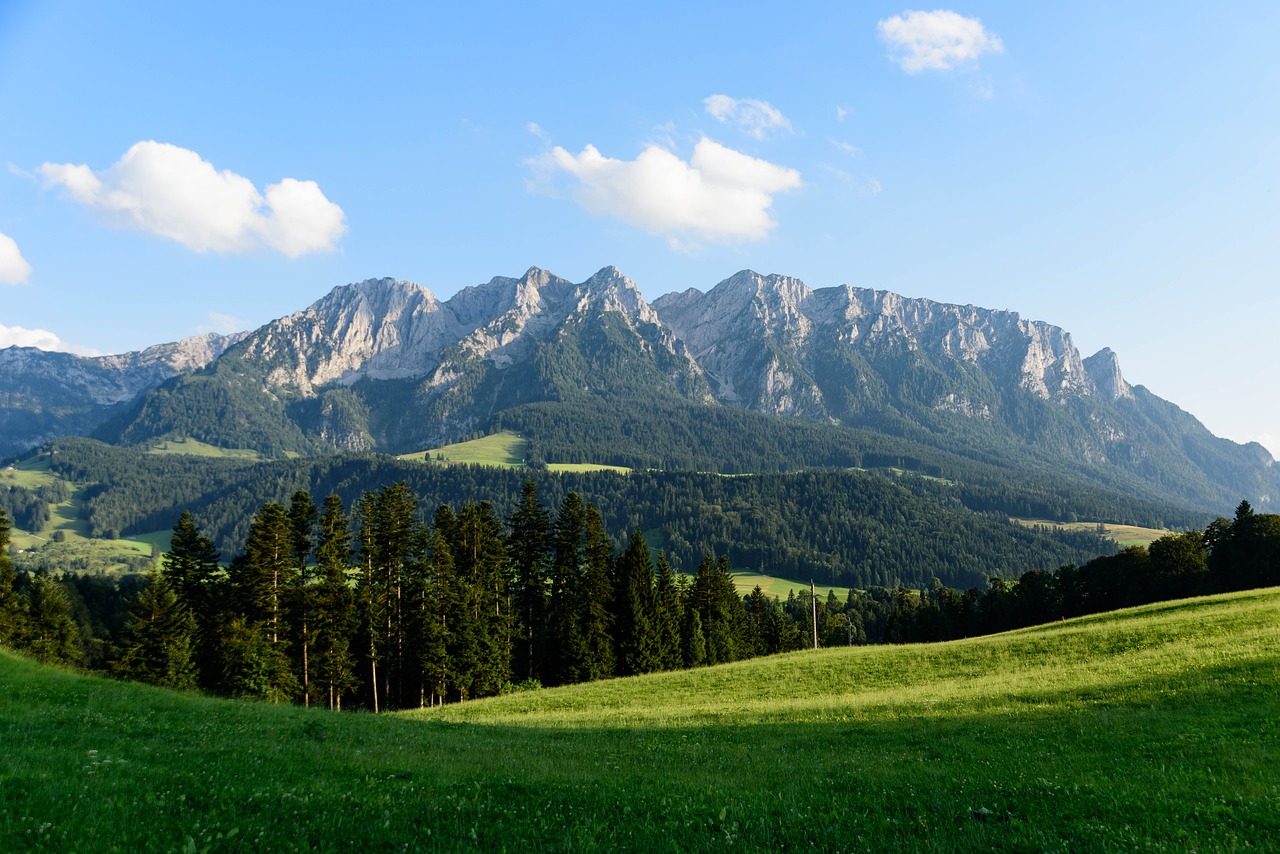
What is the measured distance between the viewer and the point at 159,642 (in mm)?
49406

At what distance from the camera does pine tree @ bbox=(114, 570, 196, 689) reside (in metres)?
48.2

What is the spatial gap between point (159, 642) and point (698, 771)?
49526 mm

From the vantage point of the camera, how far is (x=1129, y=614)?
171 feet

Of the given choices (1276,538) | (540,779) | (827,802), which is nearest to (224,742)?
(540,779)

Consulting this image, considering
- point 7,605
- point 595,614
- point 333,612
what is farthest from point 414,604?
point 7,605

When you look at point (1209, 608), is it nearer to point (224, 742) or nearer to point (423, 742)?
point (423, 742)

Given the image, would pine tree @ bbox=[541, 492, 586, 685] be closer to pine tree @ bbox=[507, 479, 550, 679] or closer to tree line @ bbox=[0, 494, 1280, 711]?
tree line @ bbox=[0, 494, 1280, 711]

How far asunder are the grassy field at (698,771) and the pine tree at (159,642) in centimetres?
2406

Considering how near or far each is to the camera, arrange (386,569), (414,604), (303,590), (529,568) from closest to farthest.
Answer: (303,590)
(414,604)
(386,569)
(529,568)

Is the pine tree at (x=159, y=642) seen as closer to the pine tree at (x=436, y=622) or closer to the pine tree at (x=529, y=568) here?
the pine tree at (x=436, y=622)

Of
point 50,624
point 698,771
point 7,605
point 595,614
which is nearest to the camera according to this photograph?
point 698,771

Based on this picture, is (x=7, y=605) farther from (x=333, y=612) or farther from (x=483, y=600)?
(x=483, y=600)

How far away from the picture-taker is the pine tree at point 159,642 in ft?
158

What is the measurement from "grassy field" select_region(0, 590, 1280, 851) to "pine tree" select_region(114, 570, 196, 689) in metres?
24.1
